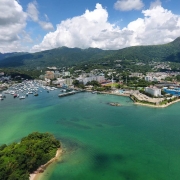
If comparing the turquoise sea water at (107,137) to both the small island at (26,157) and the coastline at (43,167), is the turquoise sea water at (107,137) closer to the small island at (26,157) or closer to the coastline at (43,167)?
the coastline at (43,167)

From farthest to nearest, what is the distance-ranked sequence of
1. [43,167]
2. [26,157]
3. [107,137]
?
[107,137], [43,167], [26,157]

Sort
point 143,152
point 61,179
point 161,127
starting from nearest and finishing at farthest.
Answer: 1. point 61,179
2. point 143,152
3. point 161,127

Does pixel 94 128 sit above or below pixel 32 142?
below

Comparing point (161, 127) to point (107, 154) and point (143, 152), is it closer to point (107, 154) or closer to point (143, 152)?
point (143, 152)

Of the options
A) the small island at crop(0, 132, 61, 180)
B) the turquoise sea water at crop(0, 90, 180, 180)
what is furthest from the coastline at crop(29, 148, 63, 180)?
the turquoise sea water at crop(0, 90, 180, 180)

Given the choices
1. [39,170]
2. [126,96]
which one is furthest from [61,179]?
[126,96]

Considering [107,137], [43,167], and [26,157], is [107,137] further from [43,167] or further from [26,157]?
[26,157]

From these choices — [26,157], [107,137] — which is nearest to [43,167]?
[26,157]

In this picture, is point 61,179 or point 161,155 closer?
point 61,179
